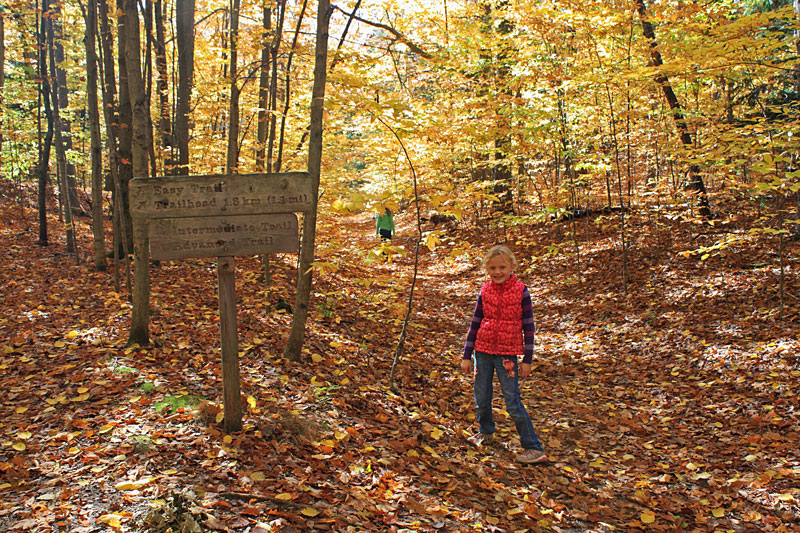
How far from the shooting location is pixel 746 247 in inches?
332

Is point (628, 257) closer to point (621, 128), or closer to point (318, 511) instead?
point (621, 128)

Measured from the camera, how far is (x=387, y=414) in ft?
14.9

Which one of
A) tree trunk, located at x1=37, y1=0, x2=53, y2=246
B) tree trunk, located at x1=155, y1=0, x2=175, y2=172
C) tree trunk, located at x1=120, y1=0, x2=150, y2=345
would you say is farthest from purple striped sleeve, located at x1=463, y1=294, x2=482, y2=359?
tree trunk, located at x1=37, y1=0, x2=53, y2=246

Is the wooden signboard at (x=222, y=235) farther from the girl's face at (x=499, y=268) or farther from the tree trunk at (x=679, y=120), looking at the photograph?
the tree trunk at (x=679, y=120)

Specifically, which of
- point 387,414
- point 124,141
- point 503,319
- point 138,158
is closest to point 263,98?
point 124,141

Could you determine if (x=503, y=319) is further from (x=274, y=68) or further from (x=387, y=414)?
(x=274, y=68)

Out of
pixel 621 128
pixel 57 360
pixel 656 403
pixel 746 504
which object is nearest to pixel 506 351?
pixel 746 504

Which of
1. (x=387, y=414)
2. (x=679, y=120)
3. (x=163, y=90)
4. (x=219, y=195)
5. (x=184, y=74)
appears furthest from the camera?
(x=184, y=74)

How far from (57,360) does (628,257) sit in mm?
9931

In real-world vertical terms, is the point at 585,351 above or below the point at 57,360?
below

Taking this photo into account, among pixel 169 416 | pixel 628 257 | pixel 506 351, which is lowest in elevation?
pixel 169 416

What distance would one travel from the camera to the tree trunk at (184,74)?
10783 mm

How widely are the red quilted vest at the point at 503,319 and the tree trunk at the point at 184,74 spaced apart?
9016mm

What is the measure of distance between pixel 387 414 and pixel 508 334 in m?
1.49
